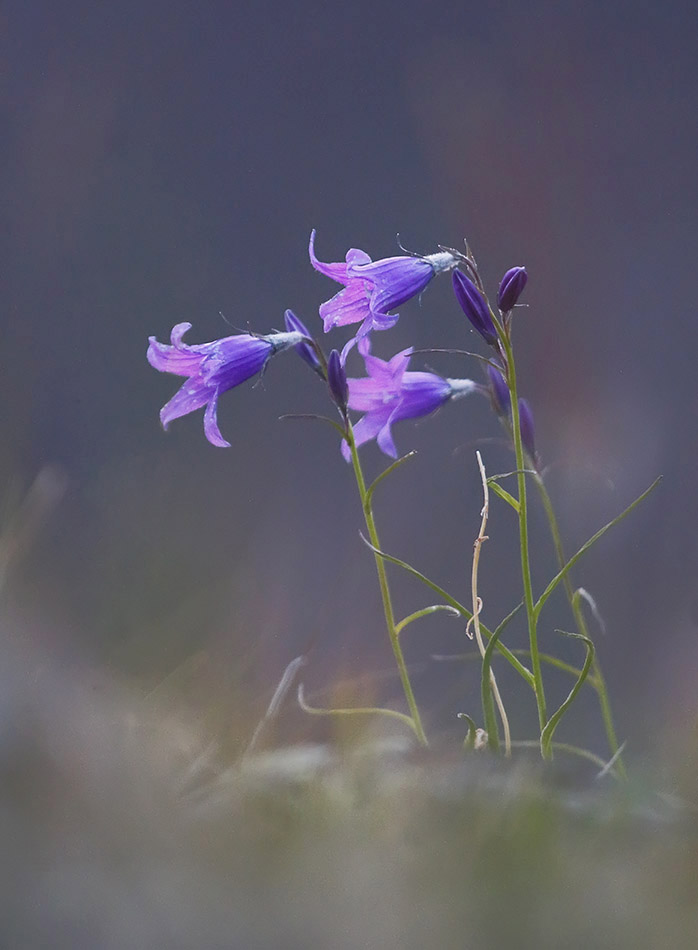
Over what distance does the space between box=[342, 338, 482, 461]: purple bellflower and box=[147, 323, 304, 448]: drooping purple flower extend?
0.25 feet

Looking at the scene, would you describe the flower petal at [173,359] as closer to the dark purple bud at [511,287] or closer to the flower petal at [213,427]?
the flower petal at [213,427]

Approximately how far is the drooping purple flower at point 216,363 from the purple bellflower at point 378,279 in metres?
0.04

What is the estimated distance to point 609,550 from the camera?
0.88m

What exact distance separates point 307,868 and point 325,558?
0.52 m

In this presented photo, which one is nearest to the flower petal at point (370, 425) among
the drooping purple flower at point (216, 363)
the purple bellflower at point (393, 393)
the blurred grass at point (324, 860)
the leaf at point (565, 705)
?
the purple bellflower at point (393, 393)

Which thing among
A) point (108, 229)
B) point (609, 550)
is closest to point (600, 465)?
point (609, 550)

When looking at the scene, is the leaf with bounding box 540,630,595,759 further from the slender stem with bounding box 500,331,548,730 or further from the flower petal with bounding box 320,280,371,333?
the flower petal with bounding box 320,280,371,333

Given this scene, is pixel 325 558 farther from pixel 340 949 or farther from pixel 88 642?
pixel 340 949

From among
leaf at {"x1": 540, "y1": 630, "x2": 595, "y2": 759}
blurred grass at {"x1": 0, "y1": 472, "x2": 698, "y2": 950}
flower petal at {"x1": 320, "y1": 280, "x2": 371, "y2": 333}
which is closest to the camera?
blurred grass at {"x1": 0, "y1": 472, "x2": 698, "y2": 950}

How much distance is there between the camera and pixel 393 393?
0.68 m

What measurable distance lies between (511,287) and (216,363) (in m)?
0.24

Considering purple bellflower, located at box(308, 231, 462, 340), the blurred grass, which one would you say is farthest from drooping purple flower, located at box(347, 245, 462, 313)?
the blurred grass

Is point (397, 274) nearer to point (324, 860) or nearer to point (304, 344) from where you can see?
point (304, 344)

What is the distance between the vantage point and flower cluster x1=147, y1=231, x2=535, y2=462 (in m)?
0.57
